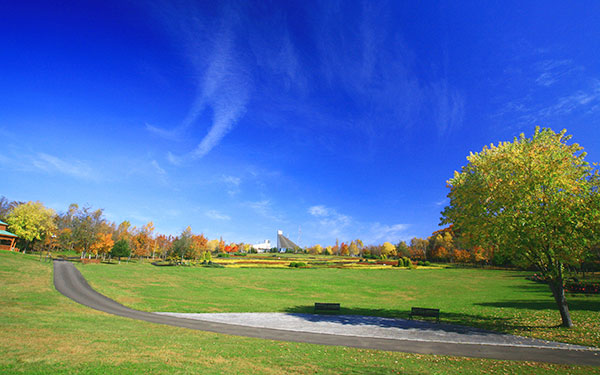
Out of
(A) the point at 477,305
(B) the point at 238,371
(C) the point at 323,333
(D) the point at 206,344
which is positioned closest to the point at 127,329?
(D) the point at 206,344

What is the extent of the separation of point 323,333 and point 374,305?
1266 centimetres

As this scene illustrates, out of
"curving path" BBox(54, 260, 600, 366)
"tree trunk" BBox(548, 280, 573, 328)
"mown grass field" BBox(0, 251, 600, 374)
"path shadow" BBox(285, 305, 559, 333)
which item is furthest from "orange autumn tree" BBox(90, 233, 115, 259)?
"tree trunk" BBox(548, 280, 573, 328)

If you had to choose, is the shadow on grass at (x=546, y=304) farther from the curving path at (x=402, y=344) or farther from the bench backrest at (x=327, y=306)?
the bench backrest at (x=327, y=306)

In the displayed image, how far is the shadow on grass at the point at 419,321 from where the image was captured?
1791 cm

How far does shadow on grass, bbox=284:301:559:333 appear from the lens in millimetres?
17906

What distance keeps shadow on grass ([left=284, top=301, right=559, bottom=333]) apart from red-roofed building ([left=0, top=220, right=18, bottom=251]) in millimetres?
70008

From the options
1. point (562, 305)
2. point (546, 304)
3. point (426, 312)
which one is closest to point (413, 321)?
point (426, 312)

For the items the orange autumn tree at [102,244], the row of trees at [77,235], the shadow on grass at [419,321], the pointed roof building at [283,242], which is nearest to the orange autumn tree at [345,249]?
the pointed roof building at [283,242]

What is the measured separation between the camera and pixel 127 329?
15320 mm

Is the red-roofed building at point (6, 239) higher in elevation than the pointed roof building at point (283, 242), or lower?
lower

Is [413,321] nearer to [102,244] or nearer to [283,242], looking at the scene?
[102,244]

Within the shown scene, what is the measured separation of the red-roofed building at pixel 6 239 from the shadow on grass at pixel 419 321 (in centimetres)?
7001

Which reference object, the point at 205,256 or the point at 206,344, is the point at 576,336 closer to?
the point at 206,344

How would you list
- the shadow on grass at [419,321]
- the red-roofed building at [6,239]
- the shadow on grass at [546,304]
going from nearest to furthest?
the shadow on grass at [419,321] < the shadow on grass at [546,304] < the red-roofed building at [6,239]
